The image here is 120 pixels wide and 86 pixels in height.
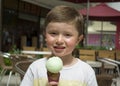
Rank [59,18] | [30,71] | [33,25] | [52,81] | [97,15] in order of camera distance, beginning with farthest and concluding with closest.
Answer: [33,25]
[97,15]
[30,71]
[59,18]
[52,81]

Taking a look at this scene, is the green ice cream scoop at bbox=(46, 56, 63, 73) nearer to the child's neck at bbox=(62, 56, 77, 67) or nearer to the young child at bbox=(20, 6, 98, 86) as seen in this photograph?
the young child at bbox=(20, 6, 98, 86)

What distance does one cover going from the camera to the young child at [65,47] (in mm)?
1785

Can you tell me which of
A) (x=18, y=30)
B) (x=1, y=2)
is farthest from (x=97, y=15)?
(x=18, y=30)

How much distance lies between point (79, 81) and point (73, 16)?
32 cm

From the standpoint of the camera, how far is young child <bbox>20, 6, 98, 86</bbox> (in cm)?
179

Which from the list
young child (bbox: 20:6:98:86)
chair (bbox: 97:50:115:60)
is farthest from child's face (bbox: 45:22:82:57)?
chair (bbox: 97:50:115:60)

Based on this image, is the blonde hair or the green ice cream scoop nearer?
the green ice cream scoop

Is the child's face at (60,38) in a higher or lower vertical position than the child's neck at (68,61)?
higher

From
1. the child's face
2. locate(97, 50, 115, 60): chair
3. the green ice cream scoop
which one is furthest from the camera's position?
locate(97, 50, 115, 60): chair

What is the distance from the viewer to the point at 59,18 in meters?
1.79

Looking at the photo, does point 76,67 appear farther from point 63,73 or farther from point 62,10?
point 62,10

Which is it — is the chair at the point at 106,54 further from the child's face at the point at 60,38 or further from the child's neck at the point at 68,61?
the child's face at the point at 60,38

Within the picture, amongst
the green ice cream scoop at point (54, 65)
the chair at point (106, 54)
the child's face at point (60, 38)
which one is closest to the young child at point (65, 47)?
the child's face at point (60, 38)

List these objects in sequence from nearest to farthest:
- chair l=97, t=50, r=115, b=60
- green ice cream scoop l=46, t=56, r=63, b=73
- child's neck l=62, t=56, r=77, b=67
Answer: green ice cream scoop l=46, t=56, r=63, b=73 → child's neck l=62, t=56, r=77, b=67 → chair l=97, t=50, r=115, b=60
